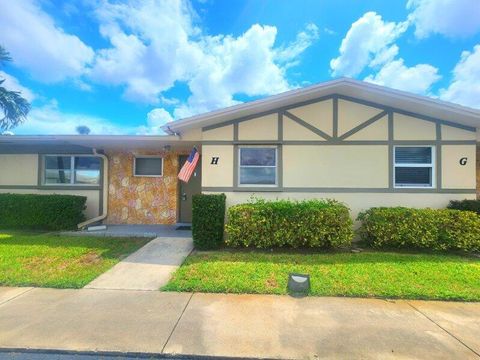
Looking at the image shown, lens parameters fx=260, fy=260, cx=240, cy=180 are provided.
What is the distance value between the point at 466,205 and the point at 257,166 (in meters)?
5.41

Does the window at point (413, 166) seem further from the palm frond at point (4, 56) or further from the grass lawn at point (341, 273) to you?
the palm frond at point (4, 56)

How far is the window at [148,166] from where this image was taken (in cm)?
949

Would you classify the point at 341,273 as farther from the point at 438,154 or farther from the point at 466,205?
the point at 438,154

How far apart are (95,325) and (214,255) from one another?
9.64ft

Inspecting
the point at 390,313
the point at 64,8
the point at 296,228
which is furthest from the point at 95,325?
the point at 64,8

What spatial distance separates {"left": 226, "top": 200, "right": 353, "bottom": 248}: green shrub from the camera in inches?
240

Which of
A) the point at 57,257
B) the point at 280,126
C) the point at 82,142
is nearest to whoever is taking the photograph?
the point at 57,257

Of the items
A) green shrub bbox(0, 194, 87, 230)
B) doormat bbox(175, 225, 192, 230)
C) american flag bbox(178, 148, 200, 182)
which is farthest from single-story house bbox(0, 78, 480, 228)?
green shrub bbox(0, 194, 87, 230)

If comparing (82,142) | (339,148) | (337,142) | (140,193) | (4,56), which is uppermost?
(4,56)

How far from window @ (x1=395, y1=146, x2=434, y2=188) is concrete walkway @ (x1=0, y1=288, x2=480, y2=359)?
13.2 feet

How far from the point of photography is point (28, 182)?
9281 millimetres

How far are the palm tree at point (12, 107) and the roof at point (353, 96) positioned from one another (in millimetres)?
8269

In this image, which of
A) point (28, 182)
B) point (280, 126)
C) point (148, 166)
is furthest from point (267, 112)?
point (28, 182)

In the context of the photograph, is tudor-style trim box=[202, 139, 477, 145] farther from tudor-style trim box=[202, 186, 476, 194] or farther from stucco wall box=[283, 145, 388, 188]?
tudor-style trim box=[202, 186, 476, 194]
